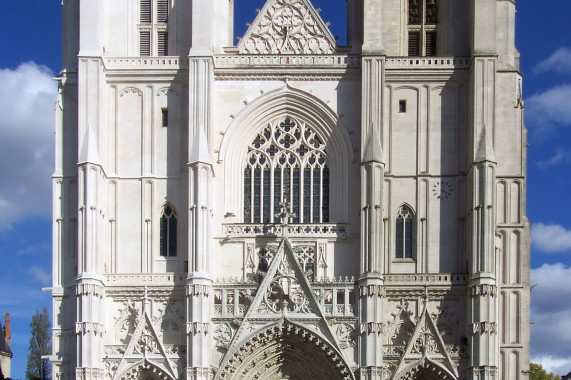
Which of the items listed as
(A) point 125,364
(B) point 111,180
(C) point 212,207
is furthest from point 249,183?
(A) point 125,364

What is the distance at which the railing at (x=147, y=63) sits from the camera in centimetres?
3975

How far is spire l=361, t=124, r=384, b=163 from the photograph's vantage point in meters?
38.2

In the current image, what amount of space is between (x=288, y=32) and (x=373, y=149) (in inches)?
201

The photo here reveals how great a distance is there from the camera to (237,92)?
40000 mm

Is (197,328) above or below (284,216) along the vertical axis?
below

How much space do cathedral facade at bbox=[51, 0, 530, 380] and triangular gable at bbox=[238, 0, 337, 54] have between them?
0.21 feet

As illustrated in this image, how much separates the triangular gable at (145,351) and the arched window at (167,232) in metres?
2.41

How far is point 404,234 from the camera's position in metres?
39.2

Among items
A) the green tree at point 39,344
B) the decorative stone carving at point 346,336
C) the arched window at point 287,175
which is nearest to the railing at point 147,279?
the arched window at point 287,175

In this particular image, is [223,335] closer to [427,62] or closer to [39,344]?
[427,62]

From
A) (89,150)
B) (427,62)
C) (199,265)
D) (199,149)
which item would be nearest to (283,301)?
(199,265)

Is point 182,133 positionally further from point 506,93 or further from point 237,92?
point 506,93

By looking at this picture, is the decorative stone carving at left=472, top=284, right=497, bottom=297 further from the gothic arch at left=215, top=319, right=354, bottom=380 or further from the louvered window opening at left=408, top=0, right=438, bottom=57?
the louvered window opening at left=408, top=0, right=438, bottom=57

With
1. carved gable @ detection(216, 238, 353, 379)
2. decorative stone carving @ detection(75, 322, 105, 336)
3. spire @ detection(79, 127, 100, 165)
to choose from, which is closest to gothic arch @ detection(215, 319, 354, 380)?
carved gable @ detection(216, 238, 353, 379)
